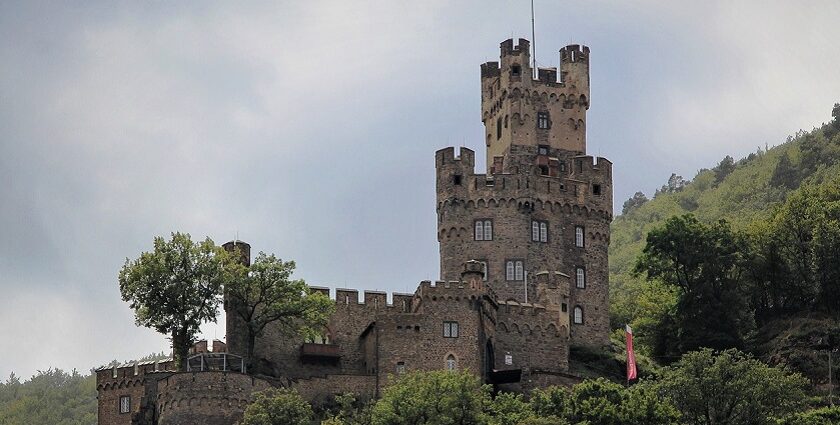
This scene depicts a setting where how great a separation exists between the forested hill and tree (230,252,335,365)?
73.3 feet

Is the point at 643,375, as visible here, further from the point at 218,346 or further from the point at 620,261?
the point at 620,261

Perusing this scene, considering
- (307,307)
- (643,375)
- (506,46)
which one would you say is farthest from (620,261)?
(307,307)

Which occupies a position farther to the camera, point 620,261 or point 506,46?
point 620,261

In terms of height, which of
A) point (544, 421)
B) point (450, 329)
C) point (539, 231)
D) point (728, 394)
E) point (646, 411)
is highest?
point (539, 231)

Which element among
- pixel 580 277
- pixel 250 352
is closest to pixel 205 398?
pixel 250 352

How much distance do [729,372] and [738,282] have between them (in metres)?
17.2

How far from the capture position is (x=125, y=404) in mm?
77250

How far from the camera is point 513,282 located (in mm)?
88438

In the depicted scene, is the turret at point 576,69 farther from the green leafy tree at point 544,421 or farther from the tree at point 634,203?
the tree at point 634,203

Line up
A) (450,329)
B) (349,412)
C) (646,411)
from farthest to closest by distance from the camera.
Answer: (450,329), (349,412), (646,411)

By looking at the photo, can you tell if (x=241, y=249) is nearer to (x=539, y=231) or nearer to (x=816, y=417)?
(x=539, y=231)

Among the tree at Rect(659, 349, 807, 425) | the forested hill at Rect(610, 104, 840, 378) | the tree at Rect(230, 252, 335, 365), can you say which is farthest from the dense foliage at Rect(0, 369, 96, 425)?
the tree at Rect(659, 349, 807, 425)

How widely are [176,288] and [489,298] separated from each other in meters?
15.4

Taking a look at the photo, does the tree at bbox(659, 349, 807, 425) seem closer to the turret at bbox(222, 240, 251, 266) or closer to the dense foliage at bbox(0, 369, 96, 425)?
the turret at bbox(222, 240, 251, 266)
